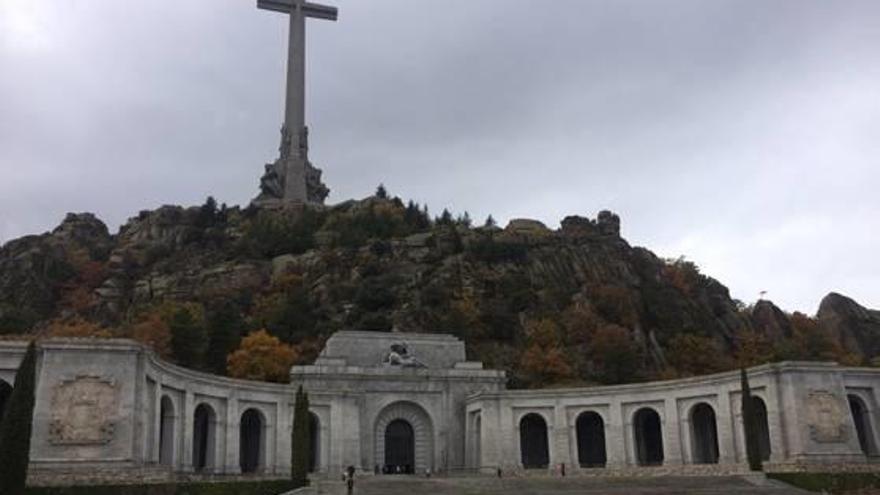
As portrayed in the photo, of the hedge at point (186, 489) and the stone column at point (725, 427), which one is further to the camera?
the stone column at point (725, 427)

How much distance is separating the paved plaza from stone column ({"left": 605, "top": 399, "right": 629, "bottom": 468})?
977cm

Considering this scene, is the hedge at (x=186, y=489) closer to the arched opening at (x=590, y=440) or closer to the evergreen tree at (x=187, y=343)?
the arched opening at (x=590, y=440)

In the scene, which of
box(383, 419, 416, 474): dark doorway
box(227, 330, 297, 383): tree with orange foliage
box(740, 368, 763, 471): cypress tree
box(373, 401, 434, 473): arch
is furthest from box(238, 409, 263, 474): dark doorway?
box(740, 368, 763, 471): cypress tree

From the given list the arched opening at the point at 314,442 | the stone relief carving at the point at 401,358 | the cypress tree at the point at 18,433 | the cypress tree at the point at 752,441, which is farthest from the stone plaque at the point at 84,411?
the cypress tree at the point at 752,441

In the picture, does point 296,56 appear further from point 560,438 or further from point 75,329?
point 560,438

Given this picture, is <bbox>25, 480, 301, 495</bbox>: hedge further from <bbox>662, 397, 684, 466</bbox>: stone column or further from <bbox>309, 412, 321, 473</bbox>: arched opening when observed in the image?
<bbox>662, 397, 684, 466</bbox>: stone column

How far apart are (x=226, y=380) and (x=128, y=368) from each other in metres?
10.4

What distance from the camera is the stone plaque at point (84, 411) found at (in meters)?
31.9

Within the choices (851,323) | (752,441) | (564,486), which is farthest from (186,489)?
(851,323)

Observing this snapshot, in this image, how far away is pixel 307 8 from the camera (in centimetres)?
9481

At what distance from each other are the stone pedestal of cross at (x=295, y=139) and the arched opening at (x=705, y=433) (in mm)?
59706

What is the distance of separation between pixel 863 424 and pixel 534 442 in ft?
58.9

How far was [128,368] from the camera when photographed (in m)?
33.7

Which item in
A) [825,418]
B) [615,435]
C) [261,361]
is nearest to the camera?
[825,418]
